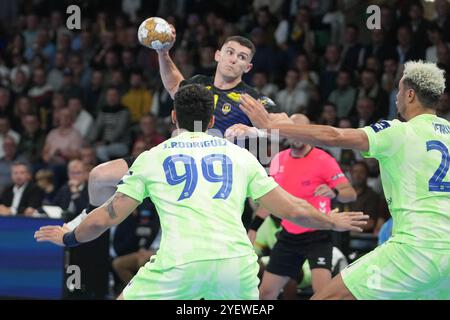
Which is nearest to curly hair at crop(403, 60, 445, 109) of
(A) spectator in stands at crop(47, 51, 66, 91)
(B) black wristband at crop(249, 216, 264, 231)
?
(B) black wristband at crop(249, 216, 264, 231)

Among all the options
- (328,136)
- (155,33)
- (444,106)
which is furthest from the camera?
(444,106)

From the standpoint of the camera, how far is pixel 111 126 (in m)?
16.6

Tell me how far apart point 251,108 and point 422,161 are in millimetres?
1320

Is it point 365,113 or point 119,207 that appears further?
point 365,113

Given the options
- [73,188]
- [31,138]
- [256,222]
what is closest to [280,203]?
[256,222]

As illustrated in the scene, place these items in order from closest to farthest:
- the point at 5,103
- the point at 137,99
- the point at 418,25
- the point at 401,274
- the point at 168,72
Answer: the point at 401,274 < the point at 168,72 < the point at 418,25 < the point at 137,99 < the point at 5,103

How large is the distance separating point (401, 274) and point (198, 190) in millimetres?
1715

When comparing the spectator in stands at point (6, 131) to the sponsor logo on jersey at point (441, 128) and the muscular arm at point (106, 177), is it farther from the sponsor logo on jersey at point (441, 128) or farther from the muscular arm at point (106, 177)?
the sponsor logo on jersey at point (441, 128)

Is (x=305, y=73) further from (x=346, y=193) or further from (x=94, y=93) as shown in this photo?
(x=346, y=193)

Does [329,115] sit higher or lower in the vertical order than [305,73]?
lower

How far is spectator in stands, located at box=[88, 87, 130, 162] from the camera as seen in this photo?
16.4 m

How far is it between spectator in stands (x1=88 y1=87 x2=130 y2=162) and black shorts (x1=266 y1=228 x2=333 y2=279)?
6.05 m

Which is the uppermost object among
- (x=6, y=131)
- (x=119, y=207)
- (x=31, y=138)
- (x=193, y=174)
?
(x=193, y=174)

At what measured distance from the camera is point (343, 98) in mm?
15273
